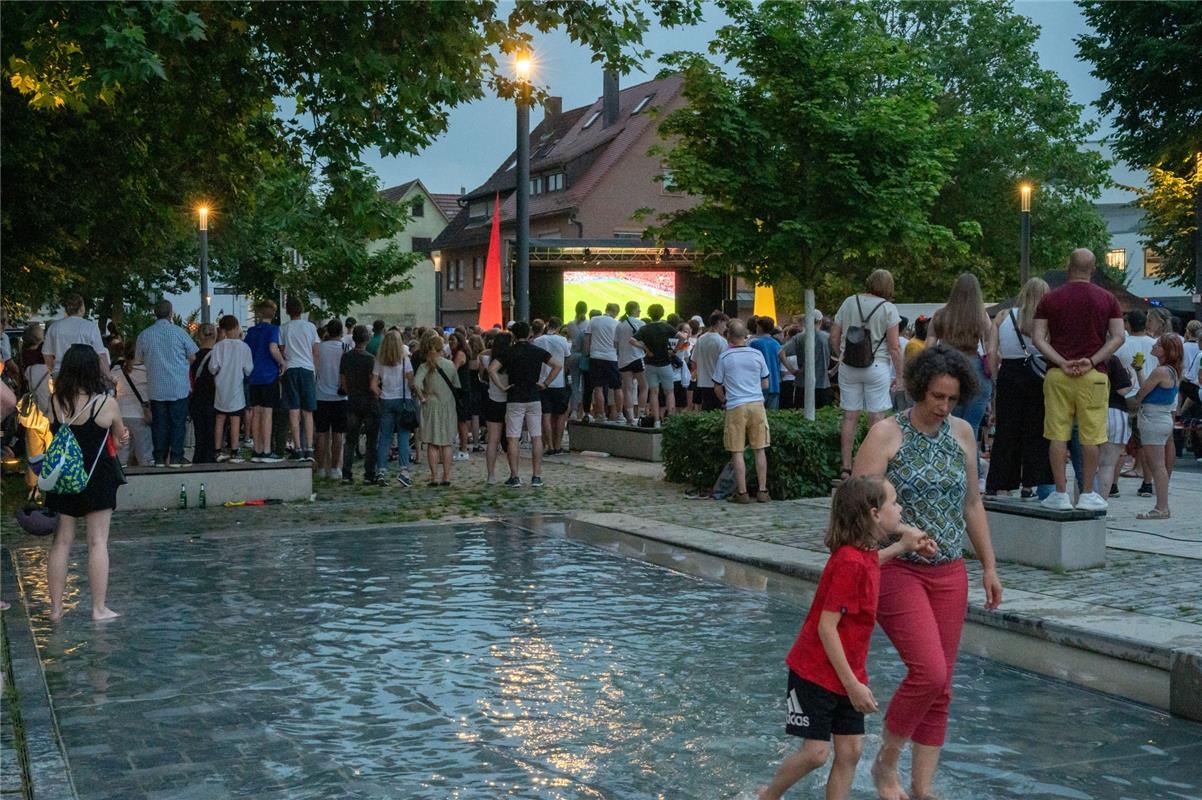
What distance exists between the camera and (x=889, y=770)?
212 inches

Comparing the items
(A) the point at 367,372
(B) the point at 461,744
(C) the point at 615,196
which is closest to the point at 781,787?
(B) the point at 461,744

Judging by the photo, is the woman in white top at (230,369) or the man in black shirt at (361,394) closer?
the woman in white top at (230,369)

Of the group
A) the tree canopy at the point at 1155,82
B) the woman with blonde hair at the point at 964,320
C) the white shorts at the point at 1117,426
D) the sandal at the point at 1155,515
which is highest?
the tree canopy at the point at 1155,82

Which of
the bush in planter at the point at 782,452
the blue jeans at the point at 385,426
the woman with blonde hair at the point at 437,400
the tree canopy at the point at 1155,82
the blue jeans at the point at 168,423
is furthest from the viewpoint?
the tree canopy at the point at 1155,82

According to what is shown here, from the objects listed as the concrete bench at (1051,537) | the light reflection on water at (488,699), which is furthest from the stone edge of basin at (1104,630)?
the concrete bench at (1051,537)

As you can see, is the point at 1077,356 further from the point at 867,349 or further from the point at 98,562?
the point at 98,562

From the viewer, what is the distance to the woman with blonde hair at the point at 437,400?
17734mm

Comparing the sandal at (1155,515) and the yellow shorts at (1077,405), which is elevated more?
the yellow shorts at (1077,405)

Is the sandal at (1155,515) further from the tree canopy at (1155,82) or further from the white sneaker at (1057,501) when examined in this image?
the tree canopy at (1155,82)

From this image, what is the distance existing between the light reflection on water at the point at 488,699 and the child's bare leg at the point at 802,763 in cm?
63

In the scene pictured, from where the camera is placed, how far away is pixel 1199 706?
6.77 metres

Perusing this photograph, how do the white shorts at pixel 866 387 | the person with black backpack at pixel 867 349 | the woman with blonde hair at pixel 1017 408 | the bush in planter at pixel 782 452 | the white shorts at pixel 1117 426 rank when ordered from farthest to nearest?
the bush in planter at pixel 782 452, the white shorts at pixel 1117 426, the white shorts at pixel 866 387, the person with black backpack at pixel 867 349, the woman with blonde hair at pixel 1017 408

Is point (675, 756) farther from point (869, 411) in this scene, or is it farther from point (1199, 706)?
point (869, 411)

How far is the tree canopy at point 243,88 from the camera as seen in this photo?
12.4m
